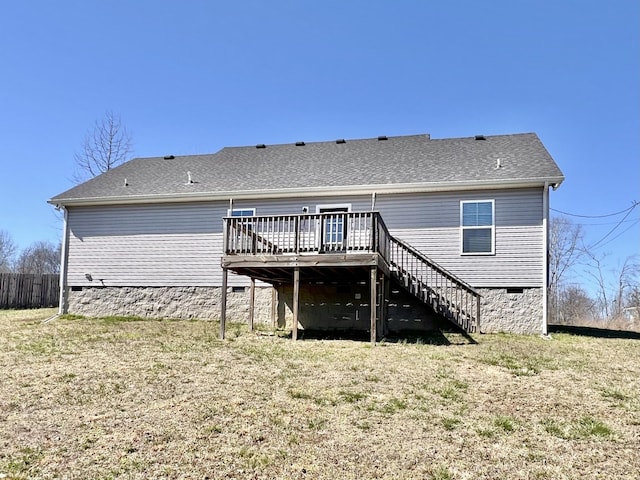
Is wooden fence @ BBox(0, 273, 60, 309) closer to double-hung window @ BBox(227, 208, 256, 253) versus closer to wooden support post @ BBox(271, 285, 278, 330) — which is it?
wooden support post @ BBox(271, 285, 278, 330)

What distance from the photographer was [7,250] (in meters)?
44.2

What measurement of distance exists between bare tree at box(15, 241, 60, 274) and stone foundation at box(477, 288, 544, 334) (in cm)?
4538

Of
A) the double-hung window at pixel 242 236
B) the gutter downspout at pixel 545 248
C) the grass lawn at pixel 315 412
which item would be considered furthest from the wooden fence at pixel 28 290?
the gutter downspout at pixel 545 248

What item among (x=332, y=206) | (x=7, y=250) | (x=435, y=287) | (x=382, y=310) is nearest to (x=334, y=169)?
(x=332, y=206)

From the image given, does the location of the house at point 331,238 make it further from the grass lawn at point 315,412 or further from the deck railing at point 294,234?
the grass lawn at point 315,412

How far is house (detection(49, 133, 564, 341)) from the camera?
10.3 meters

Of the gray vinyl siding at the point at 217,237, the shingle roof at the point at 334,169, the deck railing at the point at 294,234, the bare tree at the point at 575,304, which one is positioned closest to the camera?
the deck railing at the point at 294,234

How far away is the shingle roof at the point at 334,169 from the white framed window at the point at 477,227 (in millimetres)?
613

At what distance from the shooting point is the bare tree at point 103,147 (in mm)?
23297

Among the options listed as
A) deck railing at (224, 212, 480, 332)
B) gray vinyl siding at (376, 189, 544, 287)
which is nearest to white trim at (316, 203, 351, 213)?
gray vinyl siding at (376, 189, 544, 287)

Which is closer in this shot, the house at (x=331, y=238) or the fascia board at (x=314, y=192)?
the house at (x=331, y=238)

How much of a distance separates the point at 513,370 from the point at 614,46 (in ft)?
41.4

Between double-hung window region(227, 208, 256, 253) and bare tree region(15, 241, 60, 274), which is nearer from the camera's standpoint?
double-hung window region(227, 208, 256, 253)

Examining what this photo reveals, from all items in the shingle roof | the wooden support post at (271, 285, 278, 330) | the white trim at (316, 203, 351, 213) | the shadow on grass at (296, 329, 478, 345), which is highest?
the shingle roof
